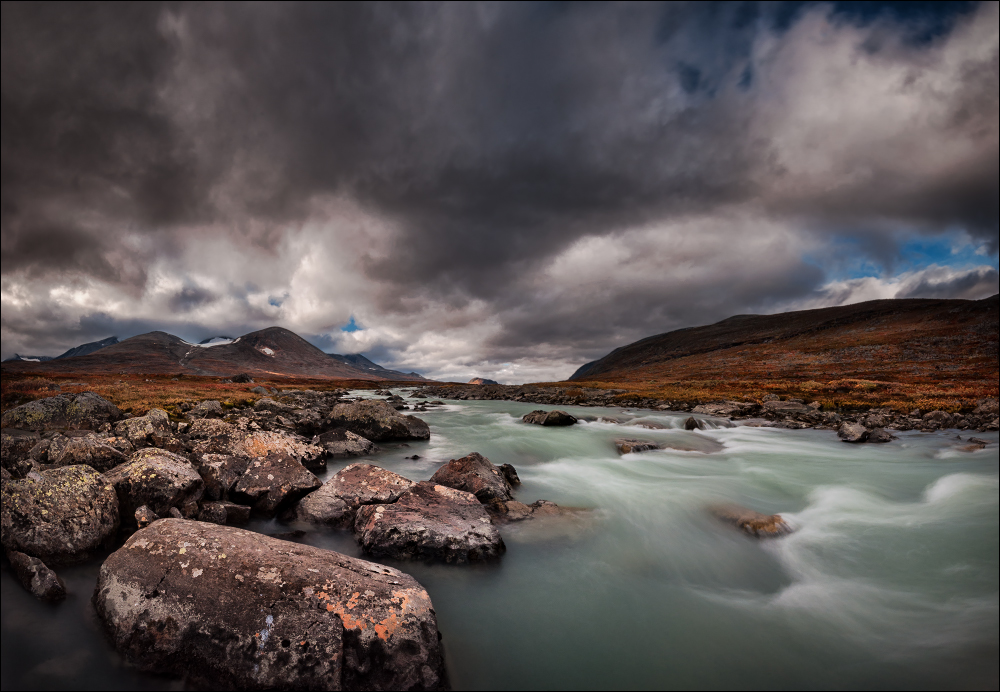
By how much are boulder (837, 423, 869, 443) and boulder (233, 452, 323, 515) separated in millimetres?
21998

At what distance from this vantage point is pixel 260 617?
4070 millimetres

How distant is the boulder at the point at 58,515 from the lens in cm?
557

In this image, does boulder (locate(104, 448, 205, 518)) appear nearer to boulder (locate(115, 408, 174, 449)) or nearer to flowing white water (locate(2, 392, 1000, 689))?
flowing white water (locate(2, 392, 1000, 689))

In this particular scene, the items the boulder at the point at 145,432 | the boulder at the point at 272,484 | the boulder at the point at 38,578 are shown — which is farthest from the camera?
the boulder at the point at 145,432

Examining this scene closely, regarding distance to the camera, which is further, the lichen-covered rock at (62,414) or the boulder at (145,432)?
the lichen-covered rock at (62,414)

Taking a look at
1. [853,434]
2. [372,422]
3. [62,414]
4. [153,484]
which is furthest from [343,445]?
[853,434]

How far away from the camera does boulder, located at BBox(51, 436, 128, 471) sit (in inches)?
313

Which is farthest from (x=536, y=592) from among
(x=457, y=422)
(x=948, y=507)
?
(x=457, y=422)

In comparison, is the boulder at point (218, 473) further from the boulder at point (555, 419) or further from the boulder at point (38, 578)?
the boulder at point (555, 419)

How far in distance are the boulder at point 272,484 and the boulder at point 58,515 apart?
2124 millimetres

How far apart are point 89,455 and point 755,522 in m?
14.9

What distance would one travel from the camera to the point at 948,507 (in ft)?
25.8

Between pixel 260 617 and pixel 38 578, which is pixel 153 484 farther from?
pixel 260 617

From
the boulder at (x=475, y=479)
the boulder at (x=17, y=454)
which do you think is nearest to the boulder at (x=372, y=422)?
the boulder at (x=475, y=479)
